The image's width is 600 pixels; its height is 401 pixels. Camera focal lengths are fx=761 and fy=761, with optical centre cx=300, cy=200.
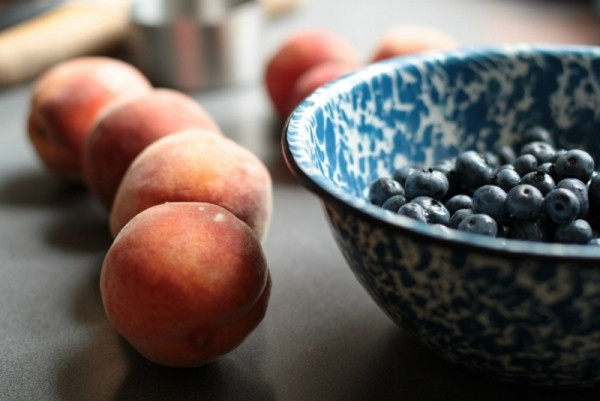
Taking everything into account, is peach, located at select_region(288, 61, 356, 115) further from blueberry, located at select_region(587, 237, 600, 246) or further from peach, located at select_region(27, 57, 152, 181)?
blueberry, located at select_region(587, 237, 600, 246)

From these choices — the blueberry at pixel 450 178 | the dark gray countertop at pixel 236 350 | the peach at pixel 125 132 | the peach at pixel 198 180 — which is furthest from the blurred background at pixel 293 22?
the blueberry at pixel 450 178

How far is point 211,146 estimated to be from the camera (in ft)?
2.58

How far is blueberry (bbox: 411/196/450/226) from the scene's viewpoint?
651 mm

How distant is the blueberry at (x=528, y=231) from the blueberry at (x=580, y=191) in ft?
0.12

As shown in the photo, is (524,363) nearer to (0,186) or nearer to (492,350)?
(492,350)

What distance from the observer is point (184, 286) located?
61cm

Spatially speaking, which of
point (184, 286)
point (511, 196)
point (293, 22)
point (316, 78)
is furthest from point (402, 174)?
Result: point (293, 22)

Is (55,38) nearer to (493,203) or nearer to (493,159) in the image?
(493,159)

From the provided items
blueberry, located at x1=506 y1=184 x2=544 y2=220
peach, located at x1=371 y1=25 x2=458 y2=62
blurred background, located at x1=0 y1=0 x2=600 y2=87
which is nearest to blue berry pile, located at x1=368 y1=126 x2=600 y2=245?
blueberry, located at x1=506 y1=184 x2=544 y2=220

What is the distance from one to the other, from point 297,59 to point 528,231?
0.67 m

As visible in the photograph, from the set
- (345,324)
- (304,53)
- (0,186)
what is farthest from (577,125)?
(0,186)

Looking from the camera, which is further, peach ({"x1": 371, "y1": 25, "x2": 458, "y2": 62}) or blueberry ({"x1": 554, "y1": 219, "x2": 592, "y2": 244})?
peach ({"x1": 371, "y1": 25, "x2": 458, "y2": 62})

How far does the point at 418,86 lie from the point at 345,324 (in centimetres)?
28

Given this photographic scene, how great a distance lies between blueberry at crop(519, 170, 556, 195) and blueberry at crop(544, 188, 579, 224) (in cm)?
4
